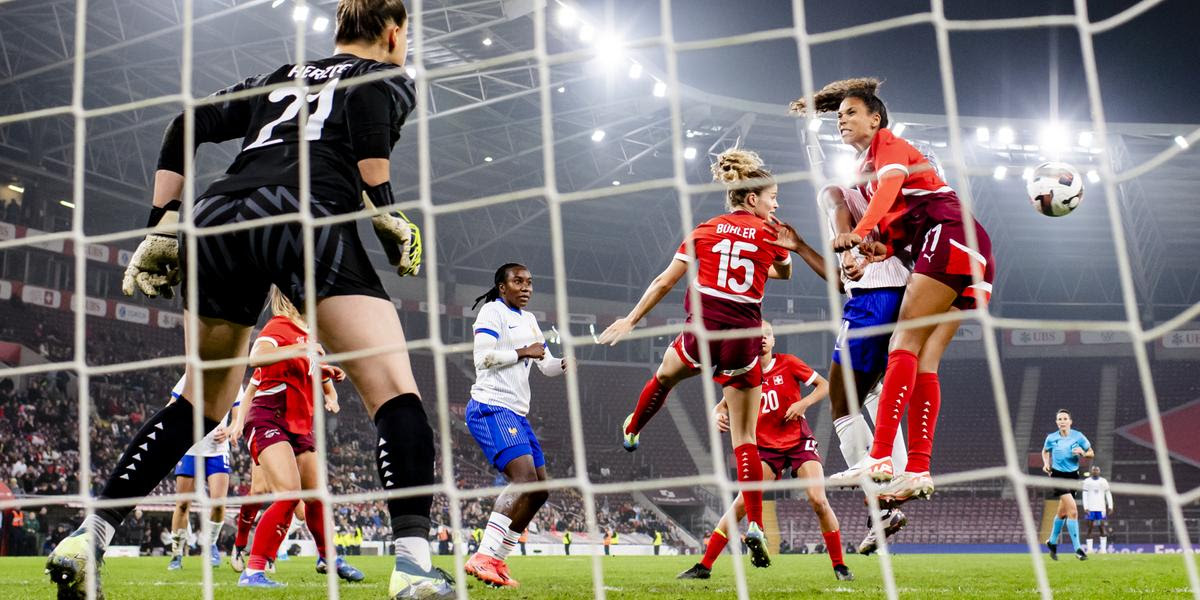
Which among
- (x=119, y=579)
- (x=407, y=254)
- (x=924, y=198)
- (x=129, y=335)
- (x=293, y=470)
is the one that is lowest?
(x=119, y=579)

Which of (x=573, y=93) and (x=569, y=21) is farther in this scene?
(x=573, y=93)

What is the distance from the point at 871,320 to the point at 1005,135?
23.6m

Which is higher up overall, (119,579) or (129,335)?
(129,335)

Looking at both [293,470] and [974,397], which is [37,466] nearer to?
[293,470]

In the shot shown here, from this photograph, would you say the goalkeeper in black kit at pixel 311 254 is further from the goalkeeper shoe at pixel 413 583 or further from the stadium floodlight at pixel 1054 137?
the stadium floodlight at pixel 1054 137

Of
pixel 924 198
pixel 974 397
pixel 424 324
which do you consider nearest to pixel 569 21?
pixel 424 324

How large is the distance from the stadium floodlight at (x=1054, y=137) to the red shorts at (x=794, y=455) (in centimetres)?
2159

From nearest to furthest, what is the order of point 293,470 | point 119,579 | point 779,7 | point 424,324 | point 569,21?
point 293,470 → point 119,579 → point 569,21 → point 779,7 → point 424,324

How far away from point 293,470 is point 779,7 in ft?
65.7

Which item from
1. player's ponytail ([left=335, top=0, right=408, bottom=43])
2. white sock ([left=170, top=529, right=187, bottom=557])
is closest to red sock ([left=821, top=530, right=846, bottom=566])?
player's ponytail ([left=335, top=0, right=408, bottom=43])

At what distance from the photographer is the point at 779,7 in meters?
23.1

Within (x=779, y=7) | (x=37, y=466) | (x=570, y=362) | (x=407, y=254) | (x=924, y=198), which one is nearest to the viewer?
(x=407, y=254)

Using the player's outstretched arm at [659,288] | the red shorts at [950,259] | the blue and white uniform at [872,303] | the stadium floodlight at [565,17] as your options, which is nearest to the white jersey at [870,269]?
the blue and white uniform at [872,303]

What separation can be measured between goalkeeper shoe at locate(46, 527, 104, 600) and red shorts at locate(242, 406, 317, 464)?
273cm
